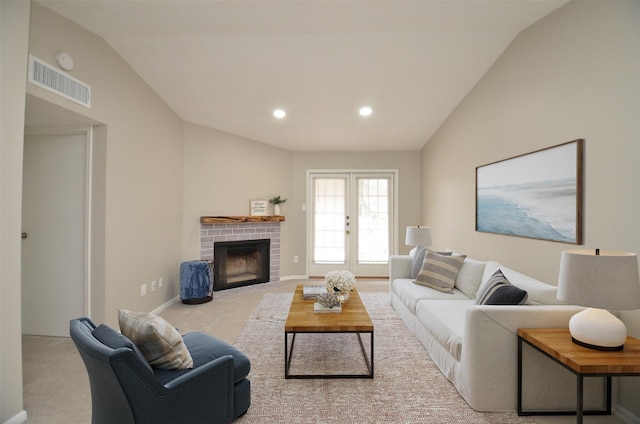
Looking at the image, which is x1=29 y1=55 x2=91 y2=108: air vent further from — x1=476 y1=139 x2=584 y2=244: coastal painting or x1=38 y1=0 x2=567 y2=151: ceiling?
x1=476 y1=139 x2=584 y2=244: coastal painting

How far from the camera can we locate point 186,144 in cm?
477

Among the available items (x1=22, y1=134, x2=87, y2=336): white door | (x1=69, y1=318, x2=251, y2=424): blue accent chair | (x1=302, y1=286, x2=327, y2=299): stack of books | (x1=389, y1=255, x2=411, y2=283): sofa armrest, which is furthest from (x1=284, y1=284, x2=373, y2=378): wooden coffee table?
(x1=22, y1=134, x2=87, y2=336): white door

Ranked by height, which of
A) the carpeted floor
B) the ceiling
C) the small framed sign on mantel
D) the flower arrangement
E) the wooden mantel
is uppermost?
the ceiling

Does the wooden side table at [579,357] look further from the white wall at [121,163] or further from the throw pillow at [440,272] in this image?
the white wall at [121,163]

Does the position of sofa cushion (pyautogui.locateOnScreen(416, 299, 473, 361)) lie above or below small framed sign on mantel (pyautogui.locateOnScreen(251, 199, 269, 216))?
below

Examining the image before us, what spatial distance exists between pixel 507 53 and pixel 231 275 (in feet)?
15.7

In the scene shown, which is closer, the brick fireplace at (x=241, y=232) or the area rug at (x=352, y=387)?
the area rug at (x=352, y=387)

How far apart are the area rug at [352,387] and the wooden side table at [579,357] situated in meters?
0.51

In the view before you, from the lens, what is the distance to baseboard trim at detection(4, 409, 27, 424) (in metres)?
1.86

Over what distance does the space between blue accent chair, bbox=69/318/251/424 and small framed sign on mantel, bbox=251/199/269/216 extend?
3723 mm

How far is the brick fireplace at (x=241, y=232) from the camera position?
4.91 metres

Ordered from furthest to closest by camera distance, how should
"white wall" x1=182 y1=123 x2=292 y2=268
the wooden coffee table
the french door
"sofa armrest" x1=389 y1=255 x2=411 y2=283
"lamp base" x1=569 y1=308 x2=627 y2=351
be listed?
1. the french door
2. "white wall" x1=182 y1=123 x2=292 y2=268
3. "sofa armrest" x1=389 y1=255 x2=411 y2=283
4. the wooden coffee table
5. "lamp base" x1=569 y1=308 x2=627 y2=351

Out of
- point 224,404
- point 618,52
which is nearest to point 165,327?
point 224,404

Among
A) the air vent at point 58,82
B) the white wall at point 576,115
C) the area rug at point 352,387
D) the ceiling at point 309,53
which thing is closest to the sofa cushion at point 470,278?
the white wall at point 576,115
